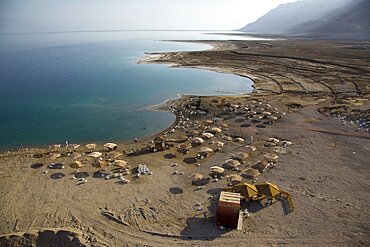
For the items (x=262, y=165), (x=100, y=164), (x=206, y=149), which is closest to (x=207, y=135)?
(x=206, y=149)

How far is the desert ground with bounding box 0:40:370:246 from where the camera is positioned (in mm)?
22406

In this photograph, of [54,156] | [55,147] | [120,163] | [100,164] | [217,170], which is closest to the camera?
[217,170]

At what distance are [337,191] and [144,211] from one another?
18.1 metres

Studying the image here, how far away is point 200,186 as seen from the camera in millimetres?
29281

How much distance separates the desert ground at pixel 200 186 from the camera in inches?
882

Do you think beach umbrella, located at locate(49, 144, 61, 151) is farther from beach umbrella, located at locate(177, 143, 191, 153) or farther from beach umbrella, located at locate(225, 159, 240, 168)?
beach umbrella, located at locate(225, 159, 240, 168)

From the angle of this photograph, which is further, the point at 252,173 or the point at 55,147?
the point at 55,147

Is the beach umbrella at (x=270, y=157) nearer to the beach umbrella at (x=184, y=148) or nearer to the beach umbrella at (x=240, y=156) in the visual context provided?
the beach umbrella at (x=240, y=156)

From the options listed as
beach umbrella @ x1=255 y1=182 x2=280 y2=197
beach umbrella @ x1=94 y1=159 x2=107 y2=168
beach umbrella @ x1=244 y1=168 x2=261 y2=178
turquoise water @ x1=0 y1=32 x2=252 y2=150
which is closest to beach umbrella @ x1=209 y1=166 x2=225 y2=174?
beach umbrella @ x1=244 y1=168 x2=261 y2=178

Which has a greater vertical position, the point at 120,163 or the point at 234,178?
the point at 234,178

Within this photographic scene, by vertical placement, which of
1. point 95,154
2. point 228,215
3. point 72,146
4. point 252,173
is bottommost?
point 72,146

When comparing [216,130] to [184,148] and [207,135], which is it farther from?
[184,148]

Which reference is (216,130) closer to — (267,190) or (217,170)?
(217,170)

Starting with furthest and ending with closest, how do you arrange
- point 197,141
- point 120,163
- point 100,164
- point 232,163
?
point 197,141
point 120,163
point 100,164
point 232,163
